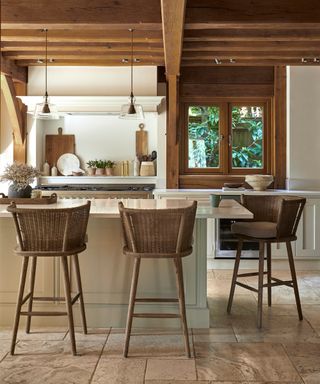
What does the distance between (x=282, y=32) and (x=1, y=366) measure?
3.87 m

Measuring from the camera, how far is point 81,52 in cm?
559

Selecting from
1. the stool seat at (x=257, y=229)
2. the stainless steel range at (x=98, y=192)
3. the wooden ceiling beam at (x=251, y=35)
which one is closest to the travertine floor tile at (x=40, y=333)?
the stool seat at (x=257, y=229)

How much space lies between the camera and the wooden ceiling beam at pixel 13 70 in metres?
5.77

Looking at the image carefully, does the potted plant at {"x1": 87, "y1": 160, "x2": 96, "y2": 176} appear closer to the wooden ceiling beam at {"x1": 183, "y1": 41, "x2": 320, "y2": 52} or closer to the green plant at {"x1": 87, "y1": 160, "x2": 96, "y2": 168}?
the green plant at {"x1": 87, "y1": 160, "x2": 96, "y2": 168}

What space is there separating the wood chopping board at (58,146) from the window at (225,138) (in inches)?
61.2

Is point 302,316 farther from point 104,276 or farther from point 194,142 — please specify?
point 194,142

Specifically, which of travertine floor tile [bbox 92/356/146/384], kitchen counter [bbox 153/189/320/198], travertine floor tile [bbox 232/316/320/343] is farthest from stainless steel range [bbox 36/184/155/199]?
travertine floor tile [bbox 92/356/146/384]

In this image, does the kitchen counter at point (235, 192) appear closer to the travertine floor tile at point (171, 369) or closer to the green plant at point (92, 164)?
the green plant at point (92, 164)

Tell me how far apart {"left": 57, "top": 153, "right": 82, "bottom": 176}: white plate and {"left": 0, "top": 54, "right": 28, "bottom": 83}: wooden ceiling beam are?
1117 mm

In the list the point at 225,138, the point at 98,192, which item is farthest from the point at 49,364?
the point at 225,138

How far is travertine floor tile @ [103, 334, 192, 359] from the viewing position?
3178 mm

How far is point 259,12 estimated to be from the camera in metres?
4.13

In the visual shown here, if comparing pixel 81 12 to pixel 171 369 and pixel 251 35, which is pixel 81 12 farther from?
pixel 171 369

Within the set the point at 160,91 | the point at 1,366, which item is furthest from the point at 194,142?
the point at 1,366
